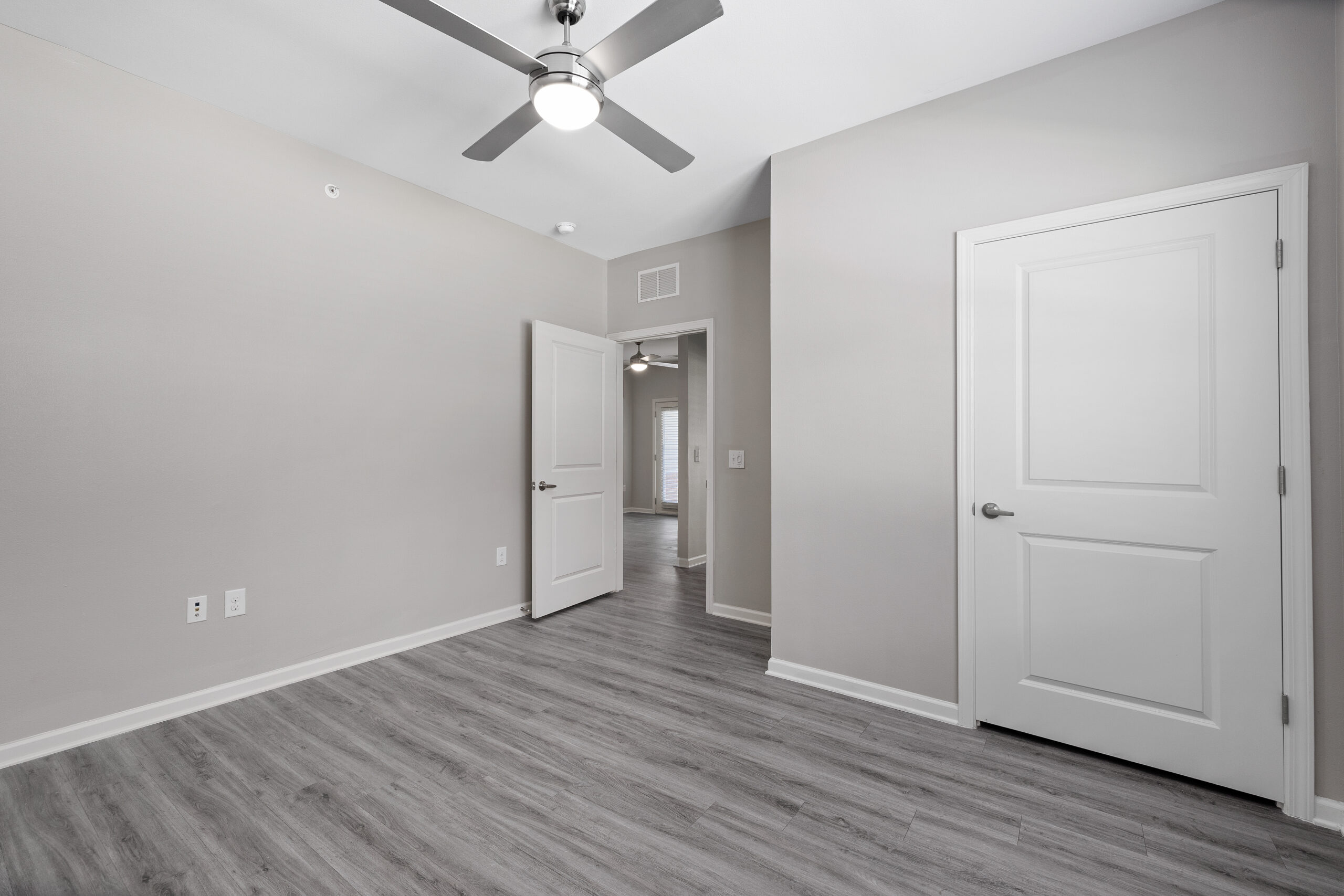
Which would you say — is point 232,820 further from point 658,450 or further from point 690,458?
point 658,450

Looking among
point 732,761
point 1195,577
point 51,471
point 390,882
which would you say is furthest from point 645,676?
point 51,471

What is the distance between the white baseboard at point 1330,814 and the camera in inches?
66.7

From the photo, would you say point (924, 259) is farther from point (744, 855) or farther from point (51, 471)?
point (51, 471)

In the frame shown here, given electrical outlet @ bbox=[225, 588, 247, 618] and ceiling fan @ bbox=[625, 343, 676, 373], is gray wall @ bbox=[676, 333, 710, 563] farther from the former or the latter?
electrical outlet @ bbox=[225, 588, 247, 618]

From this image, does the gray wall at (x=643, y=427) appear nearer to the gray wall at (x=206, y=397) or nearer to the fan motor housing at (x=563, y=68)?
the gray wall at (x=206, y=397)

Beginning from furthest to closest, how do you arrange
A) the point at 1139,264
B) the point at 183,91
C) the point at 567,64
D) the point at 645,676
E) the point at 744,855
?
1. the point at 645,676
2. the point at 183,91
3. the point at 1139,264
4. the point at 567,64
5. the point at 744,855

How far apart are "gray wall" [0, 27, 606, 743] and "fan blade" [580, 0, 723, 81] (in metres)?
1.79

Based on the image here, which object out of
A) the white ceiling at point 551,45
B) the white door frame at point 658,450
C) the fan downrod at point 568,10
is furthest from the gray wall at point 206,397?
the white door frame at point 658,450

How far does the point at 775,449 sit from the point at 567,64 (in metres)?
1.89

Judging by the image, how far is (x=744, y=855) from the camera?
1596mm

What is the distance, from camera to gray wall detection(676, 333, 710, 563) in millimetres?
5355

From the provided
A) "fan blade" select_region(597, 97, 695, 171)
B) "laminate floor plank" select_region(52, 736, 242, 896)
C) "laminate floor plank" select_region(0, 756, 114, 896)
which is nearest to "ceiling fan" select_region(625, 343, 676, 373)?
"fan blade" select_region(597, 97, 695, 171)

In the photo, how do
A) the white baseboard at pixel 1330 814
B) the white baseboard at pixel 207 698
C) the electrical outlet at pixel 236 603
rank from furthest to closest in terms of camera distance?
the electrical outlet at pixel 236 603
the white baseboard at pixel 207 698
the white baseboard at pixel 1330 814

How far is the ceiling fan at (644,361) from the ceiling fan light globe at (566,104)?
8.88 ft
